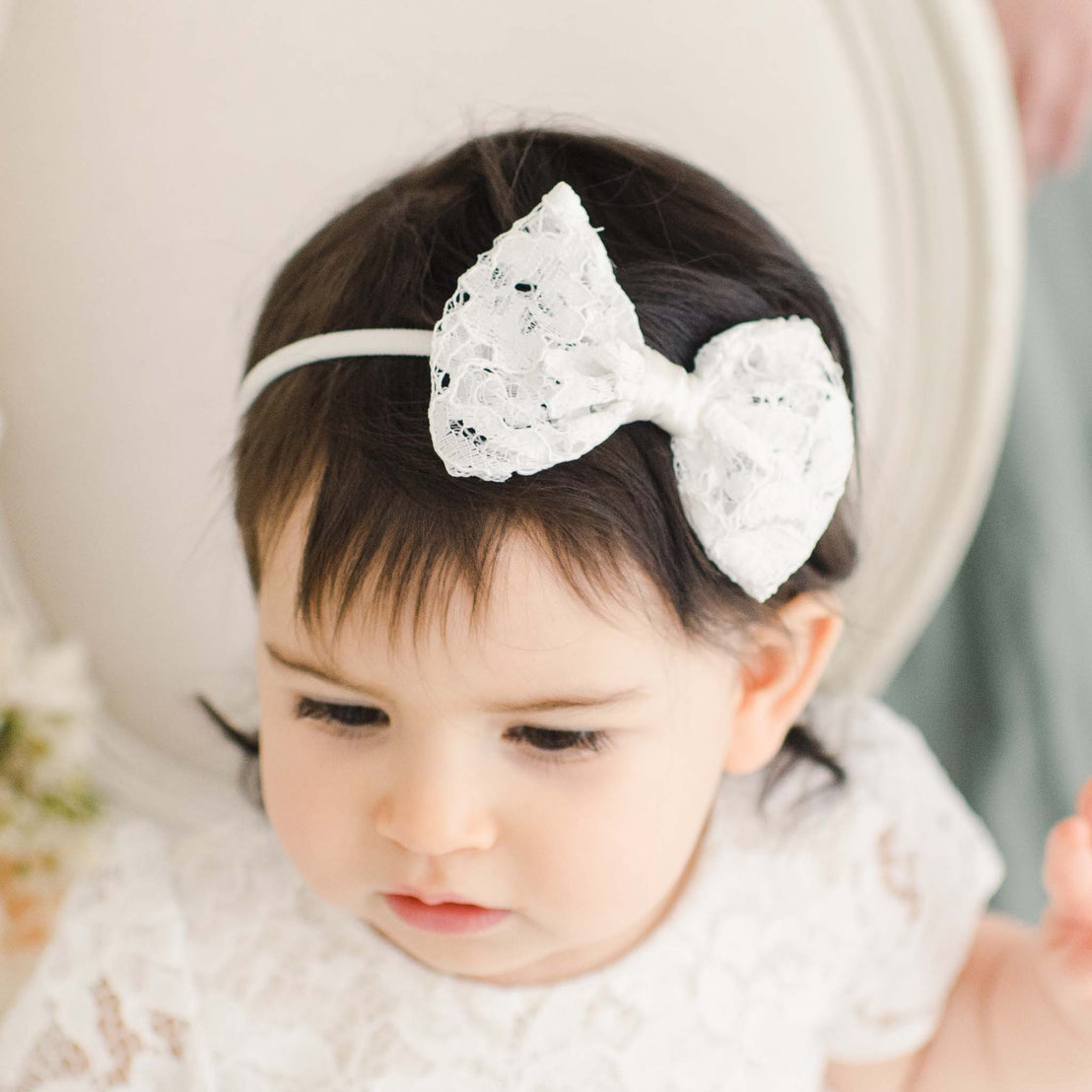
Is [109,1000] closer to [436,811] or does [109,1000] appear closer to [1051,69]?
[436,811]

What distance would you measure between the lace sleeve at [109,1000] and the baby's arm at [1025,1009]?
552 millimetres

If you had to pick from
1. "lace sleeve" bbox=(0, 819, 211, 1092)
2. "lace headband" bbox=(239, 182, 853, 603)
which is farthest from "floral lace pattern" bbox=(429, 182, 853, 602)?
"lace sleeve" bbox=(0, 819, 211, 1092)

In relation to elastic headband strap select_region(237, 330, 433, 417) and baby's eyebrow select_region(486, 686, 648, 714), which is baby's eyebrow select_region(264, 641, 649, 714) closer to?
baby's eyebrow select_region(486, 686, 648, 714)

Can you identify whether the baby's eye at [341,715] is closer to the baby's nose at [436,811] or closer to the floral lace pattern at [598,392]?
the baby's nose at [436,811]

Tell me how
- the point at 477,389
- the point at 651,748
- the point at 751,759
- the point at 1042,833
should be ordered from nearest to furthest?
1. the point at 477,389
2. the point at 651,748
3. the point at 751,759
4. the point at 1042,833

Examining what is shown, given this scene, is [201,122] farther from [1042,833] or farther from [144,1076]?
[1042,833]

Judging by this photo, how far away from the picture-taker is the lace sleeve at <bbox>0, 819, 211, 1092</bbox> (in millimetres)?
791

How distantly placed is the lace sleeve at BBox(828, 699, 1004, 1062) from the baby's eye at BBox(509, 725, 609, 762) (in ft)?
1.15

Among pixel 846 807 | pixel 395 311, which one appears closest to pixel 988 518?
pixel 846 807

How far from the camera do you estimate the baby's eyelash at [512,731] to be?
70 centimetres

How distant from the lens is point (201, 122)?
2.64ft

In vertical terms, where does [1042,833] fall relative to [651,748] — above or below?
below

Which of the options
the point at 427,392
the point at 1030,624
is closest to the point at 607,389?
the point at 427,392

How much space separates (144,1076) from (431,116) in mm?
706
